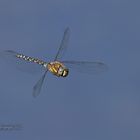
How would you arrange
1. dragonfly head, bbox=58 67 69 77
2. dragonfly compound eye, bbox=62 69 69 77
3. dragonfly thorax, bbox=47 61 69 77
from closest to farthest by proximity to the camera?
dragonfly compound eye, bbox=62 69 69 77
dragonfly head, bbox=58 67 69 77
dragonfly thorax, bbox=47 61 69 77

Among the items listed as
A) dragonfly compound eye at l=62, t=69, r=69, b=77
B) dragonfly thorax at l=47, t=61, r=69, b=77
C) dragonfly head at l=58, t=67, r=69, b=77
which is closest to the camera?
dragonfly compound eye at l=62, t=69, r=69, b=77

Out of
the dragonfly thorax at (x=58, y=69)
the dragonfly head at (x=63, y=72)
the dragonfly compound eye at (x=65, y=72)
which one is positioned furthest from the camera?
the dragonfly thorax at (x=58, y=69)

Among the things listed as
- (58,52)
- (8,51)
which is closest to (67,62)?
(58,52)

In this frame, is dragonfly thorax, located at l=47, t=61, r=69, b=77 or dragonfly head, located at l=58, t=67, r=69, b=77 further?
dragonfly thorax, located at l=47, t=61, r=69, b=77

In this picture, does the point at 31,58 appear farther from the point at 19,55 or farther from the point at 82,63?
the point at 82,63

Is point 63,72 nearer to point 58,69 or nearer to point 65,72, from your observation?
point 65,72

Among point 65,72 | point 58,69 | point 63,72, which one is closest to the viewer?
point 65,72

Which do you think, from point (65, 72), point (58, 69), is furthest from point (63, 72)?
point (58, 69)

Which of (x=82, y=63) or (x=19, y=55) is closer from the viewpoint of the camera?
(x=82, y=63)
